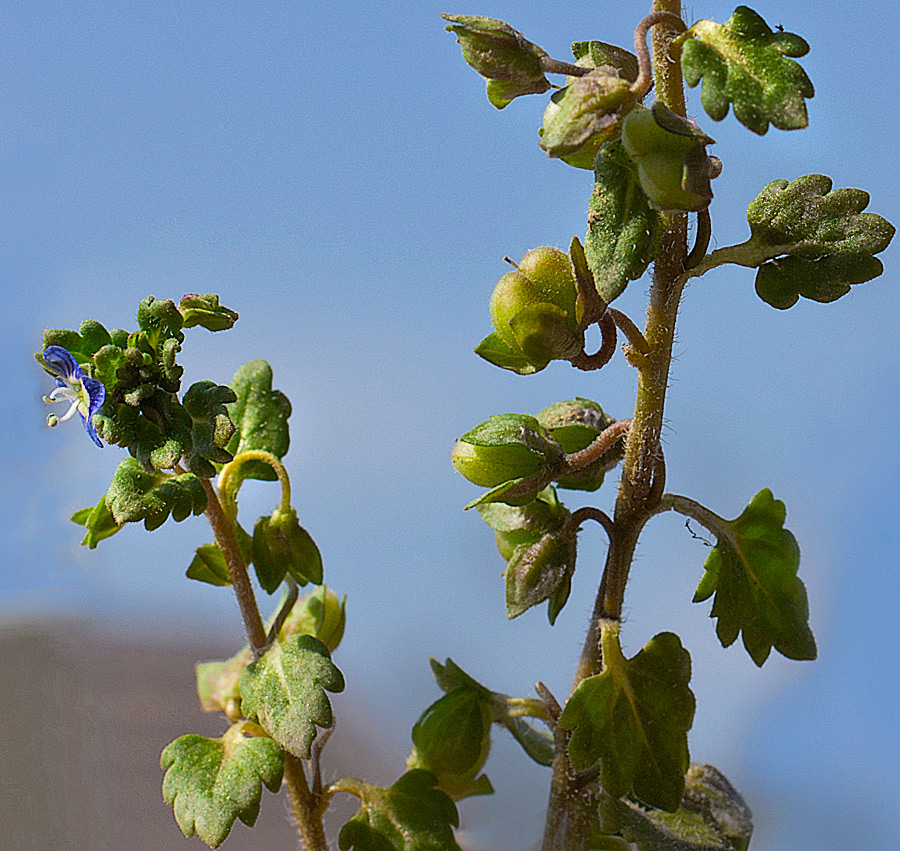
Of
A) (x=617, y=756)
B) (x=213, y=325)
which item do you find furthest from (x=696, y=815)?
(x=213, y=325)

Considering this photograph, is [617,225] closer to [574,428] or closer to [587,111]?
[587,111]

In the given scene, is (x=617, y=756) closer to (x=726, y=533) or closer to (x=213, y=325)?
(x=726, y=533)

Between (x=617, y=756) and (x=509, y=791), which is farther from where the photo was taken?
(x=509, y=791)

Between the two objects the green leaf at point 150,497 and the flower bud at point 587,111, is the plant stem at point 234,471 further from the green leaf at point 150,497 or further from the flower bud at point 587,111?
the flower bud at point 587,111

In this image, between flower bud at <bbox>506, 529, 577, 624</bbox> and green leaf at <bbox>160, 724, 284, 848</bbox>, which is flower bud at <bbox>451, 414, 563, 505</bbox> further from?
green leaf at <bbox>160, 724, 284, 848</bbox>

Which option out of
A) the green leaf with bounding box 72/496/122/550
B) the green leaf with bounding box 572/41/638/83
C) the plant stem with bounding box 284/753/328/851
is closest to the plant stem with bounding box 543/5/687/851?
the green leaf with bounding box 572/41/638/83

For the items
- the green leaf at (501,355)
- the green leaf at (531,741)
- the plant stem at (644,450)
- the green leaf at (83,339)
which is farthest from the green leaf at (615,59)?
the green leaf at (531,741)

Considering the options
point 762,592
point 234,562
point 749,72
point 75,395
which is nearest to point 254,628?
point 234,562
